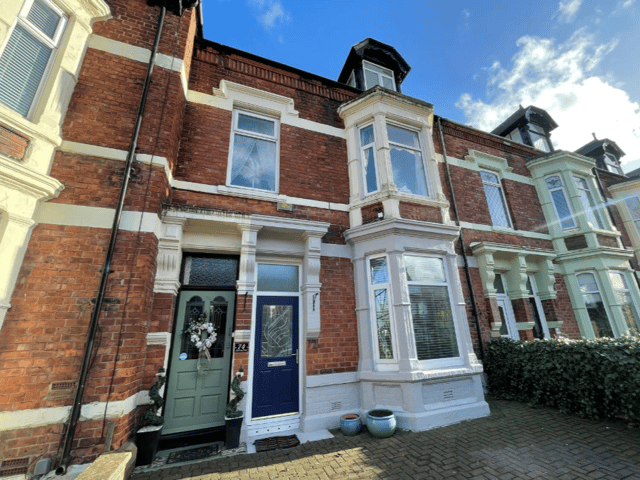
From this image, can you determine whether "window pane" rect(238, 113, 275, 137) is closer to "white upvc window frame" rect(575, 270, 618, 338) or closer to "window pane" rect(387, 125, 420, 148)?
"window pane" rect(387, 125, 420, 148)

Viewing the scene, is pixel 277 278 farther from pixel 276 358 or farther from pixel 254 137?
pixel 254 137

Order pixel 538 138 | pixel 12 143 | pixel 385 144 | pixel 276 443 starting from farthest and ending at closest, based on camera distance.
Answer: pixel 538 138 → pixel 385 144 → pixel 276 443 → pixel 12 143

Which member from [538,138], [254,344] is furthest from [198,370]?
[538,138]

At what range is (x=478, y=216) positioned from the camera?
7914 millimetres

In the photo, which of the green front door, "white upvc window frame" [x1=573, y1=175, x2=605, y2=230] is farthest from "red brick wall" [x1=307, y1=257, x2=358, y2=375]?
"white upvc window frame" [x1=573, y1=175, x2=605, y2=230]

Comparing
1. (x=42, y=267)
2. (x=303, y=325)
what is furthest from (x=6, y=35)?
(x=303, y=325)

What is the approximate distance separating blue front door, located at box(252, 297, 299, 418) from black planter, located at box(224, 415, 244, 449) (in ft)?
1.97

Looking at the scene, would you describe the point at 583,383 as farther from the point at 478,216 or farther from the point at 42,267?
the point at 42,267

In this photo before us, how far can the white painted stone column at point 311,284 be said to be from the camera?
16.7ft

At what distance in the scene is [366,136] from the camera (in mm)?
6805

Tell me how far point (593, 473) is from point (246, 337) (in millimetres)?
4840

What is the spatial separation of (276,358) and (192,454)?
1.78m

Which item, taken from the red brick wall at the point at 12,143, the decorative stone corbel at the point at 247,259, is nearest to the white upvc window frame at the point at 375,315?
the decorative stone corbel at the point at 247,259

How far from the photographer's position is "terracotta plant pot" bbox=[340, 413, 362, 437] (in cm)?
449
